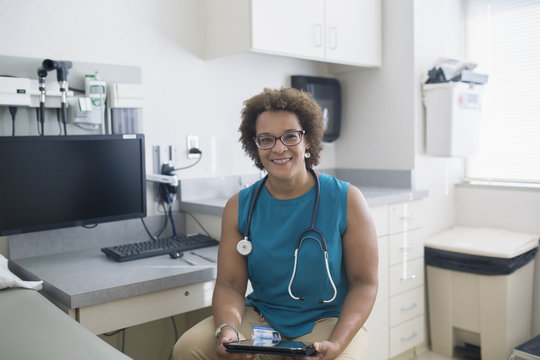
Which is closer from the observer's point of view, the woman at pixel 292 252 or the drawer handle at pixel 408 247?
the woman at pixel 292 252

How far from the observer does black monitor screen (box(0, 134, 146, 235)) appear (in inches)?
68.8

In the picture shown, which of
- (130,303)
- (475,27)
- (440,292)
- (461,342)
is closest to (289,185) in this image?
(130,303)

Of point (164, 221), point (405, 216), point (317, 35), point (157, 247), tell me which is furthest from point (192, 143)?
point (405, 216)

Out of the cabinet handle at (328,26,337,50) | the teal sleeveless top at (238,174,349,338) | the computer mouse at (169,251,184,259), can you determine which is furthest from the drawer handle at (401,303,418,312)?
the cabinet handle at (328,26,337,50)

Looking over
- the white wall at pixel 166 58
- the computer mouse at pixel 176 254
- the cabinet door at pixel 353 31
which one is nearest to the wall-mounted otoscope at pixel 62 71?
the white wall at pixel 166 58

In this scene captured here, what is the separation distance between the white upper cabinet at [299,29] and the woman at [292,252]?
764mm

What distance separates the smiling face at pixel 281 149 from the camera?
1575 millimetres

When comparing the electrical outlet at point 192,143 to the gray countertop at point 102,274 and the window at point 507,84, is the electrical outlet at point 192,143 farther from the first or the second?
the window at point 507,84

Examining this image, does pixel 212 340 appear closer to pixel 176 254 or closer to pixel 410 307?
pixel 176 254

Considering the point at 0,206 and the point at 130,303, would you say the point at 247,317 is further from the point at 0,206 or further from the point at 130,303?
the point at 0,206

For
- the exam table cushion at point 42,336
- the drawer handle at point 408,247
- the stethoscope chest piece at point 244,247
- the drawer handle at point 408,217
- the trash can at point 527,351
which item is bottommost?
the trash can at point 527,351

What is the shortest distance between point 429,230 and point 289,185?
1581 millimetres

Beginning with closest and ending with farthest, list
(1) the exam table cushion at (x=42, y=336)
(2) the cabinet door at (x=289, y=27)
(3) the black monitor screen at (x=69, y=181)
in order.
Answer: (1) the exam table cushion at (x=42, y=336), (3) the black monitor screen at (x=69, y=181), (2) the cabinet door at (x=289, y=27)

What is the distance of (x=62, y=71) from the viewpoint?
1.96 m
